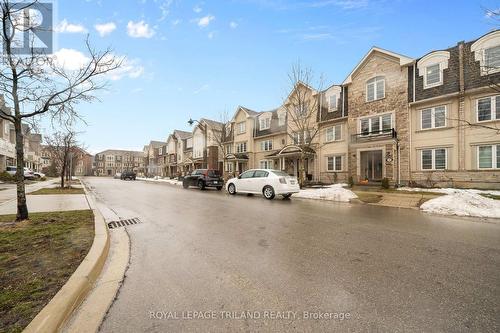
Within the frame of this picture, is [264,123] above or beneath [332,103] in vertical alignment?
beneath

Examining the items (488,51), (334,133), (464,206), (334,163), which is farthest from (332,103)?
(464,206)

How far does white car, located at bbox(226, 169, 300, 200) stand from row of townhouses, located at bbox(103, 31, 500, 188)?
679 cm

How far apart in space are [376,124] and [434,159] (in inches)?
197

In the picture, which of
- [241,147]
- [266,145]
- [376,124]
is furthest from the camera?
Result: [241,147]

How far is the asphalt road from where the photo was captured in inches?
100

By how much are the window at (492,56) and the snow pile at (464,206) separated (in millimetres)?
11456

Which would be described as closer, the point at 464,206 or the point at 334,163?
the point at 464,206

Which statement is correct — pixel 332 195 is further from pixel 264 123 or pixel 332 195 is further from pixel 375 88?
pixel 264 123

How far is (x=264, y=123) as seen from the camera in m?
31.5

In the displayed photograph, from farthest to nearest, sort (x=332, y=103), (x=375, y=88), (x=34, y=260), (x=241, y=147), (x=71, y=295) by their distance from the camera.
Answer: (x=241, y=147) → (x=332, y=103) → (x=375, y=88) → (x=34, y=260) → (x=71, y=295)

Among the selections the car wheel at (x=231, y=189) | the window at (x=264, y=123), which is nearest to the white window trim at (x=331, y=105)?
the window at (x=264, y=123)

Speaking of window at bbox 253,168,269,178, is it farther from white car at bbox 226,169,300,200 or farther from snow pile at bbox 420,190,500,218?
snow pile at bbox 420,190,500,218

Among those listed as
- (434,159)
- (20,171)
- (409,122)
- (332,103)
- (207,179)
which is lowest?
(207,179)

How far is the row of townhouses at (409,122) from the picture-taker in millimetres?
15773
